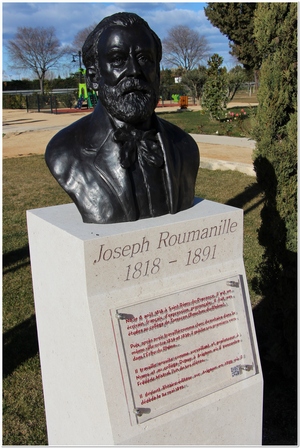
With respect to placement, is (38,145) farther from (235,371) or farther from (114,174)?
(235,371)

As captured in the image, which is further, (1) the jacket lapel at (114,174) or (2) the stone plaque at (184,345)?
(1) the jacket lapel at (114,174)

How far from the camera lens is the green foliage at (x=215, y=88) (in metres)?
17.5

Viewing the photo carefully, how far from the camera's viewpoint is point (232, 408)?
282 centimetres

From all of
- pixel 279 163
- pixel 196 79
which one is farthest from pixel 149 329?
pixel 196 79

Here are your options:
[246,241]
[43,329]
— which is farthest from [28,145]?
[43,329]

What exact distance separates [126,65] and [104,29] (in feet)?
0.82

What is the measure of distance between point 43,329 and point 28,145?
13.2m

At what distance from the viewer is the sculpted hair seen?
259cm

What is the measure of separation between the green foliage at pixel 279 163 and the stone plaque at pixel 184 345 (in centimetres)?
104

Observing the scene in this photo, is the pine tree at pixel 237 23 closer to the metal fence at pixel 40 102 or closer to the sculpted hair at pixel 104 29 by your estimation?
the metal fence at pixel 40 102

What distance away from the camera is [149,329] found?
256cm

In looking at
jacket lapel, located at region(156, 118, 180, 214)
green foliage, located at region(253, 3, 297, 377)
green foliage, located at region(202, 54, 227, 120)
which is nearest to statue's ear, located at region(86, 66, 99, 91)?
jacket lapel, located at region(156, 118, 180, 214)

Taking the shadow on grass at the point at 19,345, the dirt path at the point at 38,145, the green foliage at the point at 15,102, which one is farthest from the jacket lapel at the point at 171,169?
the green foliage at the point at 15,102

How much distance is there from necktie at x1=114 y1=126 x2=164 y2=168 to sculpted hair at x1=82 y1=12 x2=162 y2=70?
402 mm
